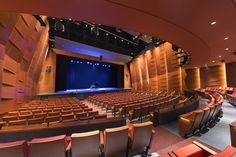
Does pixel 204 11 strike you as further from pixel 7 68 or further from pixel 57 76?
pixel 57 76

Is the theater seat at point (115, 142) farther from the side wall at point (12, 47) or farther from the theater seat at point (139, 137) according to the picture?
the side wall at point (12, 47)

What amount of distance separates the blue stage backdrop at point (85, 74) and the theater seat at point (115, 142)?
1521 cm

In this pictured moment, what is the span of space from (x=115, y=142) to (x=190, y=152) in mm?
1151

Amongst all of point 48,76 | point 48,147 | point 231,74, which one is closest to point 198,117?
point 48,147

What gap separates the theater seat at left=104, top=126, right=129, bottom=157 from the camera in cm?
214

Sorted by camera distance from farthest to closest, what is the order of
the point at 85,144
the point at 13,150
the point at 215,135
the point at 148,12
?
the point at 215,135, the point at 148,12, the point at 85,144, the point at 13,150

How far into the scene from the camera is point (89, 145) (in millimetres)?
2033

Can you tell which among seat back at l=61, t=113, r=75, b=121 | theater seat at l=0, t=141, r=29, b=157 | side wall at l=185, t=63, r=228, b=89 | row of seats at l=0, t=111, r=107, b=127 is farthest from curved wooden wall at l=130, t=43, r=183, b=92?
theater seat at l=0, t=141, r=29, b=157

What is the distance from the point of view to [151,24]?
4.07m

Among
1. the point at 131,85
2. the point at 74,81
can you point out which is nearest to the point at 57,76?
the point at 74,81

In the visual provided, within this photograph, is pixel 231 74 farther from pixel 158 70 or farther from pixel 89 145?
pixel 89 145

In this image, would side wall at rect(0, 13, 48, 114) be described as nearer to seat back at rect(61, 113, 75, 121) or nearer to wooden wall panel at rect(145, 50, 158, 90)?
seat back at rect(61, 113, 75, 121)

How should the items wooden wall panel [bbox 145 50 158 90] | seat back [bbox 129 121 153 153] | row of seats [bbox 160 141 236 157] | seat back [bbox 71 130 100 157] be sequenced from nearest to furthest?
row of seats [bbox 160 141 236 157]
seat back [bbox 71 130 100 157]
seat back [bbox 129 121 153 153]
wooden wall panel [bbox 145 50 158 90]

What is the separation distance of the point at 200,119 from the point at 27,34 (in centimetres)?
855
